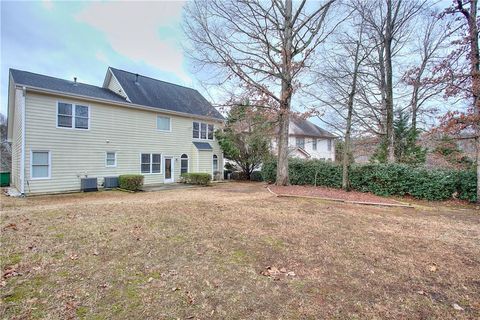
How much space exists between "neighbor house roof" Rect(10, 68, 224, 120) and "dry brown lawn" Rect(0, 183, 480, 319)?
903cm

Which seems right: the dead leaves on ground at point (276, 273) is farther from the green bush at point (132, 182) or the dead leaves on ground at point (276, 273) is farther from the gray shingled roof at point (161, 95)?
the gray shingled roof at point (161, 95)

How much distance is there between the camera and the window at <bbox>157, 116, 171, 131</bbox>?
16781 mm

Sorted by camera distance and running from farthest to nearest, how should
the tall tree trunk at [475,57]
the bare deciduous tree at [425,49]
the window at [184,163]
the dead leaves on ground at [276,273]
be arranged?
the window at [184,163] → the bare deciduous tree at [425,49] → the tall tree trunk at [475,57] → the dead leaves on ground at [276,273]

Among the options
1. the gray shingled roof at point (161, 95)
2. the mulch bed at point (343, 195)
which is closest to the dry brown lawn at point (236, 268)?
the mulch bed at point (343, 195)

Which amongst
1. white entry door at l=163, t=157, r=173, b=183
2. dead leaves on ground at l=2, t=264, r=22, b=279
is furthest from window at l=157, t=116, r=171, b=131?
dead leaves on ground at l=2, t=264, r=22, b=279

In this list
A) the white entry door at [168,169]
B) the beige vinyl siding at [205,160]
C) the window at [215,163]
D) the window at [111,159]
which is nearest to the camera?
the window at [111,159]

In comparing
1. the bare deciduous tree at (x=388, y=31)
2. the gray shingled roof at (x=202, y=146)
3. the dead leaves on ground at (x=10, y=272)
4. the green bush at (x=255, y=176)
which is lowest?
the dead leaves on ground at (x=10, y=272)

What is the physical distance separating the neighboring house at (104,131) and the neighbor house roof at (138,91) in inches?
2.6

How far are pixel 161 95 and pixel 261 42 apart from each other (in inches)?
357

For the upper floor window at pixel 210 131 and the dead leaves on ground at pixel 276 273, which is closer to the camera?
the dead leaves on ground at pixel 276 273

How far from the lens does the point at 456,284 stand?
3.16m

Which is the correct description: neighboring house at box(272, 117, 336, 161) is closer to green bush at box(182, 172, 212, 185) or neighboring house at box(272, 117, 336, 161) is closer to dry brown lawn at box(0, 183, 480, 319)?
green bush at box(182, 172, 212, 185)

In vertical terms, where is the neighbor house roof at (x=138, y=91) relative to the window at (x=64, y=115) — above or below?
above

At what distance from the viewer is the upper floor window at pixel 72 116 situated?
41.1ft
